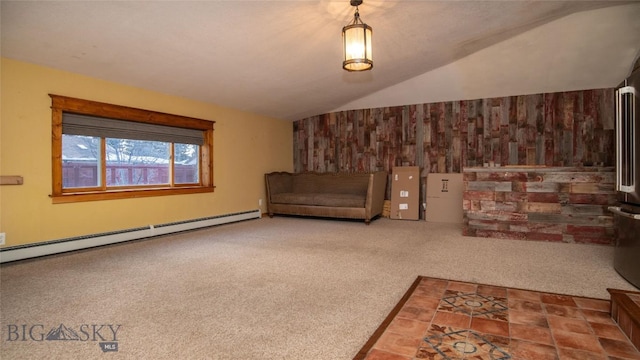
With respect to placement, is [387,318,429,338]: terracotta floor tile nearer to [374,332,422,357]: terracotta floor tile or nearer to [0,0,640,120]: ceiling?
[374,332,422,357]: terracotta floor tile

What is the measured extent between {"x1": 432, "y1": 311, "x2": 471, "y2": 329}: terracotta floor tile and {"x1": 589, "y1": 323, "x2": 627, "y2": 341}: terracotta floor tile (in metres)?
0.65

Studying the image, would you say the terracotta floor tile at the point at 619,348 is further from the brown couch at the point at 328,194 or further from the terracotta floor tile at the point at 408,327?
the brown couch at the point at 328,194

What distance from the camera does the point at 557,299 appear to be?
227cm

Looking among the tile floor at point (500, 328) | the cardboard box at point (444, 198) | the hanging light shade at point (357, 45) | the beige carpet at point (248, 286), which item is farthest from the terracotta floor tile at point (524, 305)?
the cardboard box at point (444, 198)

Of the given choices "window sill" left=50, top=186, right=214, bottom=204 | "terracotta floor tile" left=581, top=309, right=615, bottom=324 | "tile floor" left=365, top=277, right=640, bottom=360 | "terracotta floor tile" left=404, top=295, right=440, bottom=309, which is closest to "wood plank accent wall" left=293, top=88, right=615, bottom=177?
"window sill" left=50, top=186, right=214, bottom=204

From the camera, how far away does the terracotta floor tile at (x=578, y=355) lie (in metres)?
1.57

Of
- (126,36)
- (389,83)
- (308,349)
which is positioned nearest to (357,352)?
(308,349)

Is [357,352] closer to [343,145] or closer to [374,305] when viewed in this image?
[374,305]

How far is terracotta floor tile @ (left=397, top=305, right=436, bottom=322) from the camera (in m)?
1.99

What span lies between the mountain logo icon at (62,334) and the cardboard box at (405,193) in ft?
16.7

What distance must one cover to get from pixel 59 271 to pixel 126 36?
2165mm

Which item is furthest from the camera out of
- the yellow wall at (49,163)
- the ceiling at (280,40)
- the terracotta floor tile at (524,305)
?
the yellow wall at (49,163)

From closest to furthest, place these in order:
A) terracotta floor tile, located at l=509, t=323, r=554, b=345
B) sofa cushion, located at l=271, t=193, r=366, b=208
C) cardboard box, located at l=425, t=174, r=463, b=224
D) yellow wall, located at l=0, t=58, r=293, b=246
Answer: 1. terracotta floor tile, located at l=509, t=323, r=554, b=345
2. yellow wall, located at l=0, t=58, r=293, b=246
3. sofa cushion, located at l=271, t=193, r=366, b=208
4. cardboard box, located at l=425, t=174, r=463, b=224

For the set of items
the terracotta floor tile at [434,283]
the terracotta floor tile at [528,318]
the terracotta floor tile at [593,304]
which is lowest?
the terracotta floor tile at [528,318]
